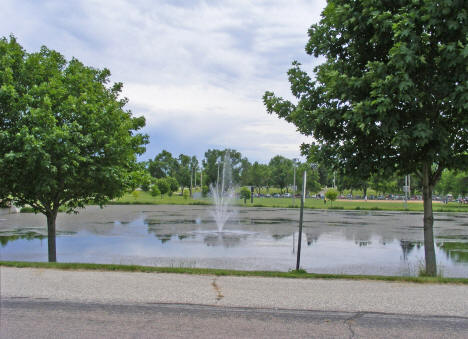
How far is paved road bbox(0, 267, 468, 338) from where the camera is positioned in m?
4.73

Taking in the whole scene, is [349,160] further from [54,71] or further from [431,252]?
[54,71]

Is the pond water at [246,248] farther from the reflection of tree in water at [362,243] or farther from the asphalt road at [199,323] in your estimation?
the asphalt road at [199,323]

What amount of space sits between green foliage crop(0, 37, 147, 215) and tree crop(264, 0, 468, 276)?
467 cm

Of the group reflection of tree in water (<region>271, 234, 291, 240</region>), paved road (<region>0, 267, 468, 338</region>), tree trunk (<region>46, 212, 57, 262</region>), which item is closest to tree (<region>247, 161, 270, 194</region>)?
reflection of tree in water (<region>271, 234, 291, 240</region>)

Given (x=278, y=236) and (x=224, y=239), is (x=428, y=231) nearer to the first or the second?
(x=224, y=239)

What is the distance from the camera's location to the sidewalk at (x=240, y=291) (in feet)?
18.9

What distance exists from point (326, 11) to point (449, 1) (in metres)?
2.86

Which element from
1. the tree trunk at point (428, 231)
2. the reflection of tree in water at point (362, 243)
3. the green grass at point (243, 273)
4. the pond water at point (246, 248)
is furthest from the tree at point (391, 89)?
the reflection of tree in water at point (362, 243)

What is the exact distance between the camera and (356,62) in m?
8.81

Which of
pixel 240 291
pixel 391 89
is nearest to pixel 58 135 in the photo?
A: pixel 240 291

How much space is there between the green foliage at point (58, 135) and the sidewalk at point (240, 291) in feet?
8.44

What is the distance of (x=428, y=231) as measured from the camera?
29.8ft

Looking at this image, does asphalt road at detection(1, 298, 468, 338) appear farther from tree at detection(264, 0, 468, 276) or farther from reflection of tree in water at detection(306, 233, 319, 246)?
reflection of tree in water at detection(306, 233, 319, 246)

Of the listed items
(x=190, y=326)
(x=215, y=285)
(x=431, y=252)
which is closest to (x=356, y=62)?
(x=431, y=252)
